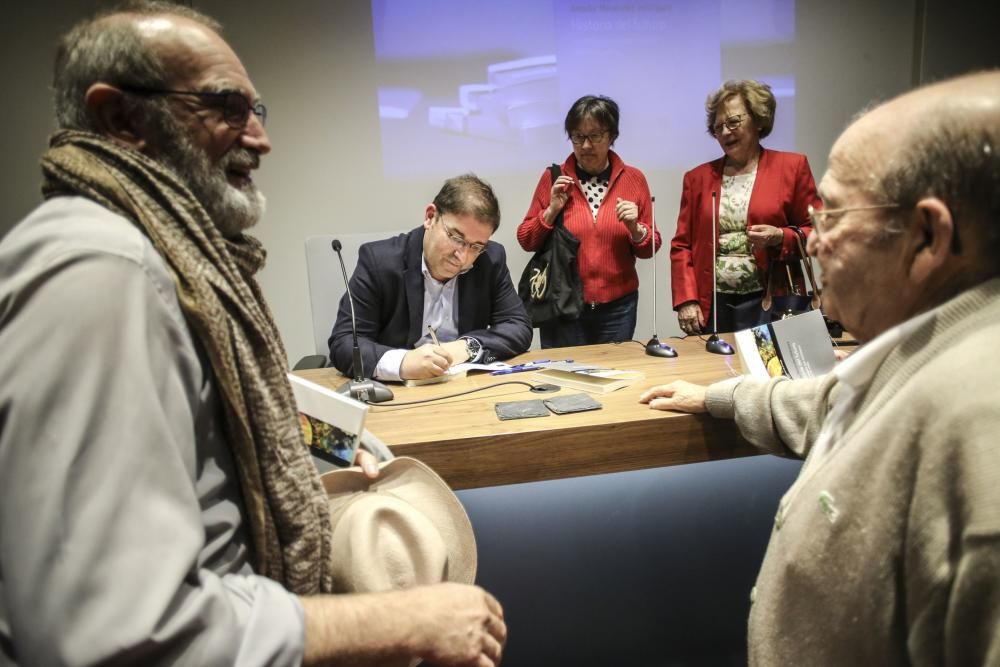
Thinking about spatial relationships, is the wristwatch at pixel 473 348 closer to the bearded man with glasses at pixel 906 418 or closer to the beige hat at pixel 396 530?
the beige hat at pixel 396 530

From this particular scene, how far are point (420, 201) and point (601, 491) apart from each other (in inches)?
92.2

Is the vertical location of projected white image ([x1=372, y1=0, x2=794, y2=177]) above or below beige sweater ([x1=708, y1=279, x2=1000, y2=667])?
above

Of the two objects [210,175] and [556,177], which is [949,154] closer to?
[210,175]

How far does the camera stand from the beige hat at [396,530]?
886 millimetres

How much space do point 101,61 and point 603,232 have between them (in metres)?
2.25

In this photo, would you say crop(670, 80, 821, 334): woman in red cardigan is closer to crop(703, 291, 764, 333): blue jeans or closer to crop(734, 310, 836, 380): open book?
crop(703, 291, 764, 333): blue jeans

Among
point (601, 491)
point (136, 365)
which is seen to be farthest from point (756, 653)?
point (601, 491)

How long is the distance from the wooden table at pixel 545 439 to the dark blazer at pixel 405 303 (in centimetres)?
57

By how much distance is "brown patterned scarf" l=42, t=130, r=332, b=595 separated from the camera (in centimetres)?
68

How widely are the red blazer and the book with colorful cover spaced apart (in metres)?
1.91

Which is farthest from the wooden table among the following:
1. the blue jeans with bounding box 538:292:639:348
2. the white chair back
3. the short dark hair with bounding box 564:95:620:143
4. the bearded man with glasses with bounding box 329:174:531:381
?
the short dark hair with bounding box 564:95:620:143

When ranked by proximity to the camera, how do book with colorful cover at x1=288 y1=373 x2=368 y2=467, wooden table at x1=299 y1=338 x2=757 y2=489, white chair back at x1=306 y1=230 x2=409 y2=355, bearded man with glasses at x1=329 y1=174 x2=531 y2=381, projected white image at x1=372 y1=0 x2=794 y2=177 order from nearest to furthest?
book with colorful cover at x1=288 y1=373 x2=368 y2=467
wooden table at x1=299 y1=338 x2=757 y2=489
bearded man with glasses at x1=329 y1=174 x2=531 y2=381
white chair back at x1=306 y1=230 x2=409 y2=355
projected white image at x1=372 y1=0 x2=794 y2=177

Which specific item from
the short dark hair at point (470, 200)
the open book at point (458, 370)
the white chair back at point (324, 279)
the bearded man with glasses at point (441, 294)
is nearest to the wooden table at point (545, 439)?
the open book at point (458, 370)

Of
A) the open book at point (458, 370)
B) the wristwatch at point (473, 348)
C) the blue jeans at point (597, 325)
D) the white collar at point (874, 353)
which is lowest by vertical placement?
the blue jeans at point (597, 325)
